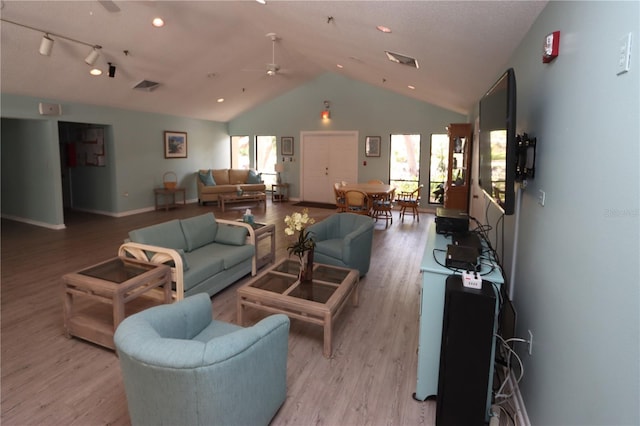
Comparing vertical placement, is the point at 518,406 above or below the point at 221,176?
below

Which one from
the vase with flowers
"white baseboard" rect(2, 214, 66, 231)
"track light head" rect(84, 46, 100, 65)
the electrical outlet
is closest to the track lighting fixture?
"track light head" rect(84, 46, 100, 65)

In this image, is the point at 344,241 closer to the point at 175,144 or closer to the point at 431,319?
the point at 431,319

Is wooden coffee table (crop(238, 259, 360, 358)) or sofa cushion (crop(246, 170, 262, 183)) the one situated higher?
sofa cushion (crop(246, 170, 262, 183))

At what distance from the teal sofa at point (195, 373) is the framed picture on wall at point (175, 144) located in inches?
321

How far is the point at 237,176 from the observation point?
10320mm

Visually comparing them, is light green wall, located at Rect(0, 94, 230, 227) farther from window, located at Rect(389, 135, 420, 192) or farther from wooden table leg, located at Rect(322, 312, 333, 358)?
wooden table leg, located at Rect(322, 312, 333, 358)

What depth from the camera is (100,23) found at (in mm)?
4512

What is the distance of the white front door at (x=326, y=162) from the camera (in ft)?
32.1

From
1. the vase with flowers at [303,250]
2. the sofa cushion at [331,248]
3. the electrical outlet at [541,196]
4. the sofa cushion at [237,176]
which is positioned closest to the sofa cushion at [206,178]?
the sofa cushion at [237,176]

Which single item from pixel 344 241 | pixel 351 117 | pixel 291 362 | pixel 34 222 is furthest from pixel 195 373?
pixel 351 117

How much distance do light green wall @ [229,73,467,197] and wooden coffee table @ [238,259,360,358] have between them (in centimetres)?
652

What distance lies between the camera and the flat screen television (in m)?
1.86

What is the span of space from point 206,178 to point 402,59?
258 inches

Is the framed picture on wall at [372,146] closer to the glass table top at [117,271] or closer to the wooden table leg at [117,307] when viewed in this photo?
the glass table top at [117,271]
